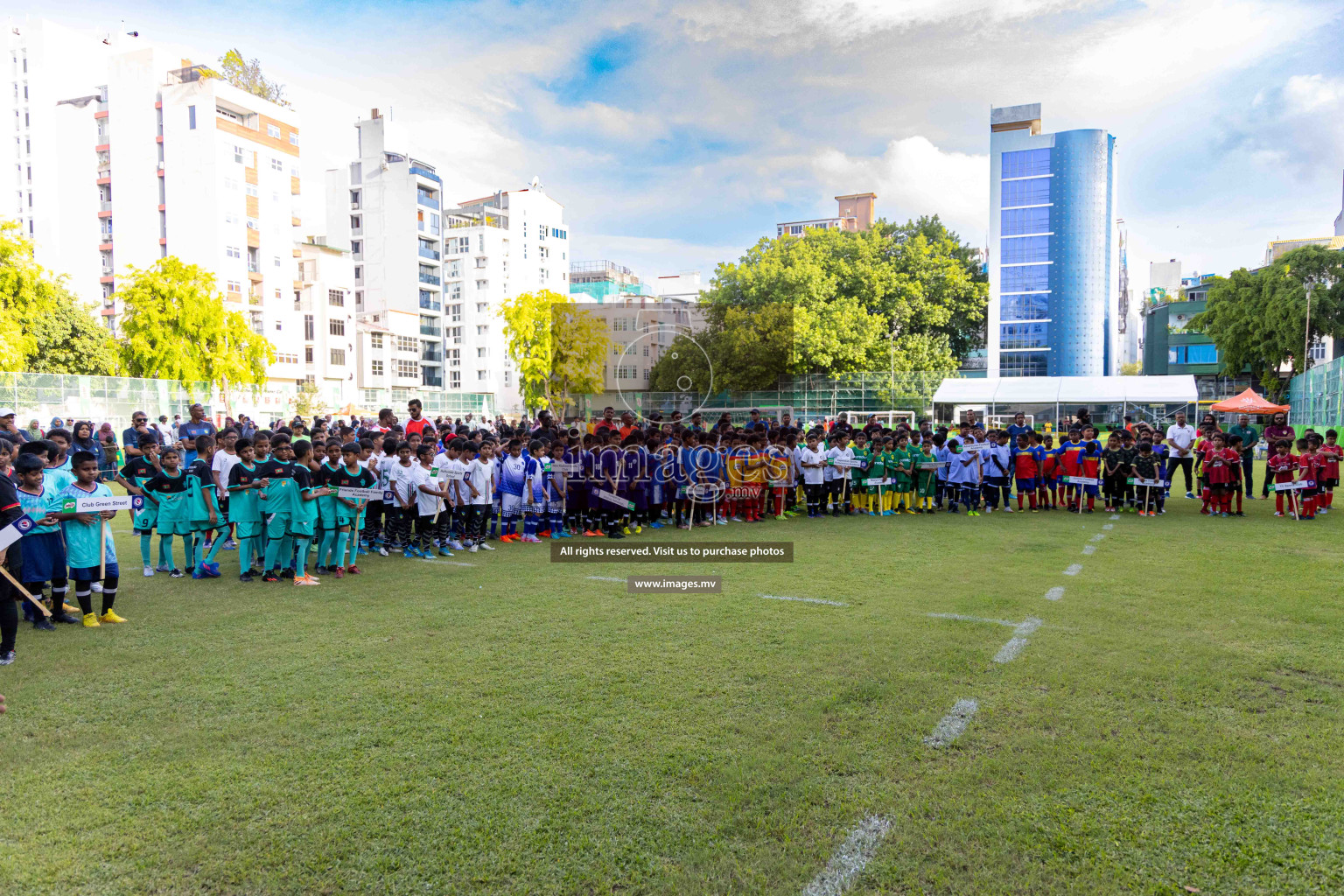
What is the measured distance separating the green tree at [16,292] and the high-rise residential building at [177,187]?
1774 cm

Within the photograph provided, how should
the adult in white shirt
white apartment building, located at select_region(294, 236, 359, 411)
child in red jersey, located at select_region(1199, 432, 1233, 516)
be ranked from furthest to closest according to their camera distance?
white apartment building, located at select_region(294, 236, 359, 411) < the adult in white shirt < child in red jersey, located at select_region(1199, 432, 1233, 516)

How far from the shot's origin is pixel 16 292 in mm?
26766

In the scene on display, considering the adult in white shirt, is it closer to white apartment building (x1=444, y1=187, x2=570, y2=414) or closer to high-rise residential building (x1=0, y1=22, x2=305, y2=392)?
high-rise residential building (x1=0, y1=22, x2=305, y2=392)

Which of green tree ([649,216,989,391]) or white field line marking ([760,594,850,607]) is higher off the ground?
green tree ([649,216,989,391])

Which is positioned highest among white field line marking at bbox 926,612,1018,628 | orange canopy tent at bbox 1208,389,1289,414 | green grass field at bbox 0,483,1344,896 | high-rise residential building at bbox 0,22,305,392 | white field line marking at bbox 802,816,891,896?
high-rise residential building at bbox 0,22,305,392

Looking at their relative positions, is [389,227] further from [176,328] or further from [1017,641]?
[1017,641]

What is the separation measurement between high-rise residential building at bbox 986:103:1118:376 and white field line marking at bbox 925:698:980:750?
219 ft

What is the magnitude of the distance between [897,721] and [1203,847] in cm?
155

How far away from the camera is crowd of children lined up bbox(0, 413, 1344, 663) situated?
22.3ft

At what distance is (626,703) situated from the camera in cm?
482

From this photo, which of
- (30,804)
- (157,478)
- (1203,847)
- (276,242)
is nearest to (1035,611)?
(1203,847)

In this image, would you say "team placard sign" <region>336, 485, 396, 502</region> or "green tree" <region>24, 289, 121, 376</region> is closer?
"team placard sign" <region>336, 485, 396, 502</region>

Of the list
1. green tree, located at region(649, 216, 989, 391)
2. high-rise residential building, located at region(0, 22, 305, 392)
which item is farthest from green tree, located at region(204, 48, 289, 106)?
green tree, located at region(649, 216, 989, 391)

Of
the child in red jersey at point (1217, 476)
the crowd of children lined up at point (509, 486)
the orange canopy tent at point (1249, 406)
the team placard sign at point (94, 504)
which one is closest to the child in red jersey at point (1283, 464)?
the crowd of children lined up at point (509, 486)
